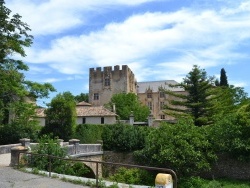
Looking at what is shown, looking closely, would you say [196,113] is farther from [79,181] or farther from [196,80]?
[79,181]

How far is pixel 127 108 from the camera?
62.5 m

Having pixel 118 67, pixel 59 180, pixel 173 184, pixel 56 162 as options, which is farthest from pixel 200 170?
pixel 118 67

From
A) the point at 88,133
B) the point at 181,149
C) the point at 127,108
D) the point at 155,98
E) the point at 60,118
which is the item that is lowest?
the point at 181,149

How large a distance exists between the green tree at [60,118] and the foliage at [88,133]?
190cm

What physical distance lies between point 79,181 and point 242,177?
1729cm

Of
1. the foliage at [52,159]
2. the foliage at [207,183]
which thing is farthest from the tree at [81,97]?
the foliage at [52,159]

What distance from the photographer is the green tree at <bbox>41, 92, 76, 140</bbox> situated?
32.8 meters

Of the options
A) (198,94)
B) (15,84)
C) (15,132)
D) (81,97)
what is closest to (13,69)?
(15,84)

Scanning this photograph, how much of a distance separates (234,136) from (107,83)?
5093 centimetres

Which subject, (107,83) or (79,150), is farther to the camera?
(107,83)

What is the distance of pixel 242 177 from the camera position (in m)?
24.9

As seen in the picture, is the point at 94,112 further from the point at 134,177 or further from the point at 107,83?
the point at 134,177

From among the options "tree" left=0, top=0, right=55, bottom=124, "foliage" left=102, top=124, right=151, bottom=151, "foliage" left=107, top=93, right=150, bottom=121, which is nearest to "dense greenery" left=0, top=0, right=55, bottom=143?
"tree" left=0, top=0, right=55, bottom=124

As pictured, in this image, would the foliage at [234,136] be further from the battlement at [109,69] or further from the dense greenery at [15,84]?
the battlement at [109,69]
